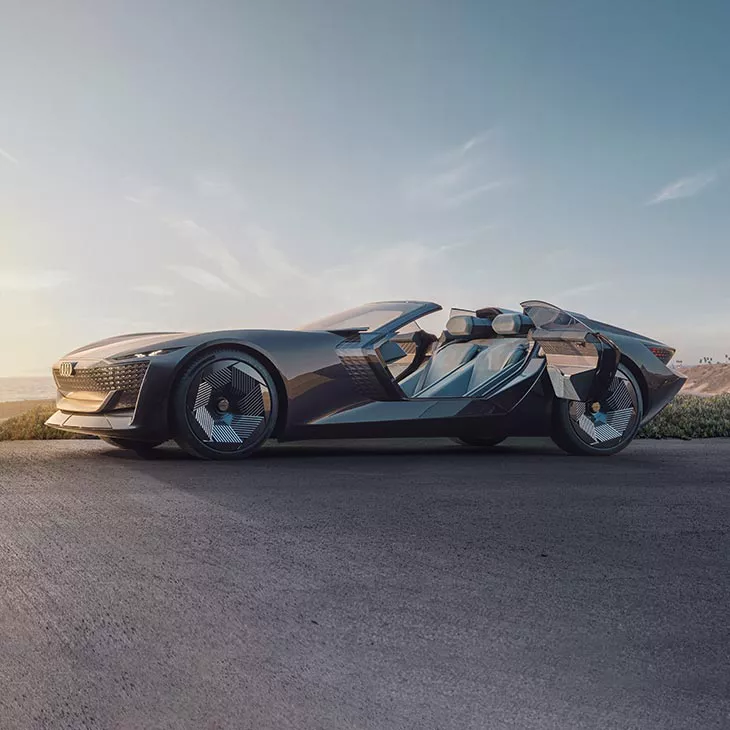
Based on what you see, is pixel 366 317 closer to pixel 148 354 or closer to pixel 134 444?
pixel 148 354

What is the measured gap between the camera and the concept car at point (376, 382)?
6.06 metres

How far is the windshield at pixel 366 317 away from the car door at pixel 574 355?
109 centimetres

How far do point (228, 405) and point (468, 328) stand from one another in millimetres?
2296

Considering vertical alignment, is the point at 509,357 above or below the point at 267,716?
above

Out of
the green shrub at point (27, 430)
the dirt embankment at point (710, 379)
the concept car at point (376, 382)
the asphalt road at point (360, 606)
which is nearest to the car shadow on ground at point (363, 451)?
the concept car at point (376, 382)

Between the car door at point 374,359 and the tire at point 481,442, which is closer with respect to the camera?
the car door at point 374,359

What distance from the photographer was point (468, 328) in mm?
7281

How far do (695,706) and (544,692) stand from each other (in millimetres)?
361

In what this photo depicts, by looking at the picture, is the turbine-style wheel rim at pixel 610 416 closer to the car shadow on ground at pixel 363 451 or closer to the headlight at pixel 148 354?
the car shadow on ground at pixel 363 451

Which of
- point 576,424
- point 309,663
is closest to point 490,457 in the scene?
point 576,424

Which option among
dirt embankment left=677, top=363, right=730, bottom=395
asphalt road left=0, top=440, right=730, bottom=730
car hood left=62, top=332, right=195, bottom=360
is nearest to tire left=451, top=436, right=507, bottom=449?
asphalt road left=0, top=440, right=730, bottom=730

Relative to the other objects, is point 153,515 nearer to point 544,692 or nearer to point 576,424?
point 544,692

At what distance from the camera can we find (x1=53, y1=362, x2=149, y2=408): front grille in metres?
6.01

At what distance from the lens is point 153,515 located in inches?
163
